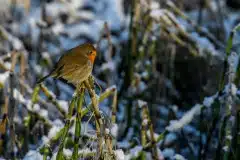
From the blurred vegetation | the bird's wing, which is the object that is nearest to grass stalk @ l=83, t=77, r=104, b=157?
the blurred vegetation

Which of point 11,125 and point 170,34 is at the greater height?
point 170,34

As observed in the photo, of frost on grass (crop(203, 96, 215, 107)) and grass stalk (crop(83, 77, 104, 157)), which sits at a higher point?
grass stalk (crop(83, 77, 104, 157))

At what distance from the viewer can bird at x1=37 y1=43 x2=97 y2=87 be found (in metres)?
1.54

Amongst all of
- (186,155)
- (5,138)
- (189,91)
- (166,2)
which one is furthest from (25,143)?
(189,91)

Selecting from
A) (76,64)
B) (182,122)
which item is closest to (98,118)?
(76,64)

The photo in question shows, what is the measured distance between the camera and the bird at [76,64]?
1.54 meters

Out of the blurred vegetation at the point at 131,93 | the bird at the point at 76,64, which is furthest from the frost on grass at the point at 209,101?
the bird at the point at 76,64

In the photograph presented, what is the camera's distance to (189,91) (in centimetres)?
360

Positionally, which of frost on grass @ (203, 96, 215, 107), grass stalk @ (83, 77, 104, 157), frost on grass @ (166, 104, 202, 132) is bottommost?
frost on grass @ (166, 104, 202, 132)

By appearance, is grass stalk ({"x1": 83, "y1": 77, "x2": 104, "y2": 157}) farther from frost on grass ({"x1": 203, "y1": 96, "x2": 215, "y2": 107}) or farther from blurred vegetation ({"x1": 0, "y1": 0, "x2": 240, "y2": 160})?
frost on grass ({"x1": 203, "y1": 96, "x2": 215, "y2": 107})

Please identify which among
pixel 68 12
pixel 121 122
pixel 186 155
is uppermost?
pixel 68 12

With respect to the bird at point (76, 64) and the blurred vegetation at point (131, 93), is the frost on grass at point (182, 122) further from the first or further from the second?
the bird at point (76, 64)

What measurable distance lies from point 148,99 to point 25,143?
0.95 meters

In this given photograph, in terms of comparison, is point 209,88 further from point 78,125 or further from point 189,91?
point 78,125
